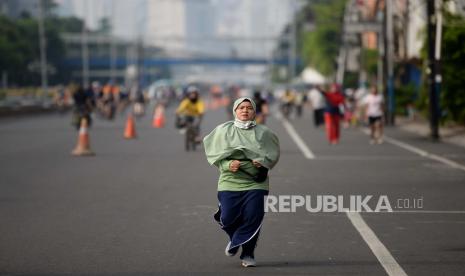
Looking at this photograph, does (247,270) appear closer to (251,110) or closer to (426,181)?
(251,110)

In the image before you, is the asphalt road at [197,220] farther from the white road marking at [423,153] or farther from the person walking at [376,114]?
the person walking at [376,114]

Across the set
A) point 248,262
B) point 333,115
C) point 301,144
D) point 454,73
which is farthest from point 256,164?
point 454,73

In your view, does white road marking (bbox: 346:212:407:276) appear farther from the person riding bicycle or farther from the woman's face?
the person riding bicycle

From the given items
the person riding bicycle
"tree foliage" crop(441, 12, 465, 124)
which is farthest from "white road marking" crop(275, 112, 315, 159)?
"tree foliage" crop(441, 12, 465, 124)

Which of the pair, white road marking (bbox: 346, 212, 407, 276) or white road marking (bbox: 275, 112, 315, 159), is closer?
white road marking (bbox: 346, 212, 407, 276)

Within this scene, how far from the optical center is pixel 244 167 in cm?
967

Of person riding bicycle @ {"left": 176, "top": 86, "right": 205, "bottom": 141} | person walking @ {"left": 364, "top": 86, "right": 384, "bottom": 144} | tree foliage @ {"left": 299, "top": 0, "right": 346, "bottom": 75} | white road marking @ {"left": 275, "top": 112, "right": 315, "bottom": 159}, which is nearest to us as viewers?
white road marking @ {"left": 275, "top": 112, "right": 315, "bottom": 159}

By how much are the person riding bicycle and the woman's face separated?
18.1 m

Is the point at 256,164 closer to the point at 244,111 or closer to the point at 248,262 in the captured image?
the point at 244,111

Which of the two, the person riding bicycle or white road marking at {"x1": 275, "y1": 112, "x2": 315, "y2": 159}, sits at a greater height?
the person riding bicycle

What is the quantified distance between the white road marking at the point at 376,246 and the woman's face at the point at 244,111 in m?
Answer: 1.66

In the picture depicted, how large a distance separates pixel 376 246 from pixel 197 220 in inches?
111

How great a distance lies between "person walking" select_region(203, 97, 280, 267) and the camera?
962 centimetres

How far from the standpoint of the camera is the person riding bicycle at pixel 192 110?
2794 centimetres
